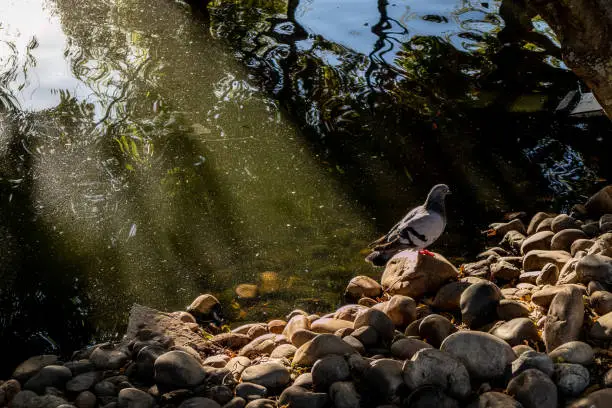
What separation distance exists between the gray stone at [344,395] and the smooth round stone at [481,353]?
524mm

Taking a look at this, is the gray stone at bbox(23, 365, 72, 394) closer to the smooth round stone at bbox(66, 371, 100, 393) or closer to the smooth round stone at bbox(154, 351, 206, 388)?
the smooth round stone at bbox(66, 371, 100, 393)

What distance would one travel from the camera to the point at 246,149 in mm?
6238

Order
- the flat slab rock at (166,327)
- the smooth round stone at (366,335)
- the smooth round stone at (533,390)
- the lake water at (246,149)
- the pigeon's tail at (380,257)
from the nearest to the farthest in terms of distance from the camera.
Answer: the smooth round stone at (533,390), the smooth round stone at (366,335), the flat slab rock at (166,327), the pigeon's tail at (380,257), the lake water at (246,149)

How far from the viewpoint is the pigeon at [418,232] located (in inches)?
171

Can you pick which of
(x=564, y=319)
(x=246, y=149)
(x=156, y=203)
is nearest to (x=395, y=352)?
(x=564, y=319)

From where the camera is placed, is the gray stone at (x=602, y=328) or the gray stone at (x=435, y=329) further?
the gray stone at (x=435, y=329)

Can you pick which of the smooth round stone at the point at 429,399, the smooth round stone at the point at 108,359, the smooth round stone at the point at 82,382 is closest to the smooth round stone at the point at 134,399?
the smooth round stone at the point at 82,382

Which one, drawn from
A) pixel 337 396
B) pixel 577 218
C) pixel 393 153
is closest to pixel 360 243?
pixel 393 153

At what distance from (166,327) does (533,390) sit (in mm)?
2256

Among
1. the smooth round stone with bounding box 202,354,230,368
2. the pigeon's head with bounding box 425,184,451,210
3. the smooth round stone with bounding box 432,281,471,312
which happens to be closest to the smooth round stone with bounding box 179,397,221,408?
the smooth round stone with bounding box 202,354,230,368

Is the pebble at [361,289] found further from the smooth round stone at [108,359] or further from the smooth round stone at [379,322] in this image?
the smooth round stone at [108,359]

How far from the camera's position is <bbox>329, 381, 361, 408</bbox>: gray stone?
3.02 meters

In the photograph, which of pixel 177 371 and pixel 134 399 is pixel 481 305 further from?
pixel 134 399

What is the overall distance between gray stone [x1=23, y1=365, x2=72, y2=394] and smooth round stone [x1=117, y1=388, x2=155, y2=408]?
18.4 inches
